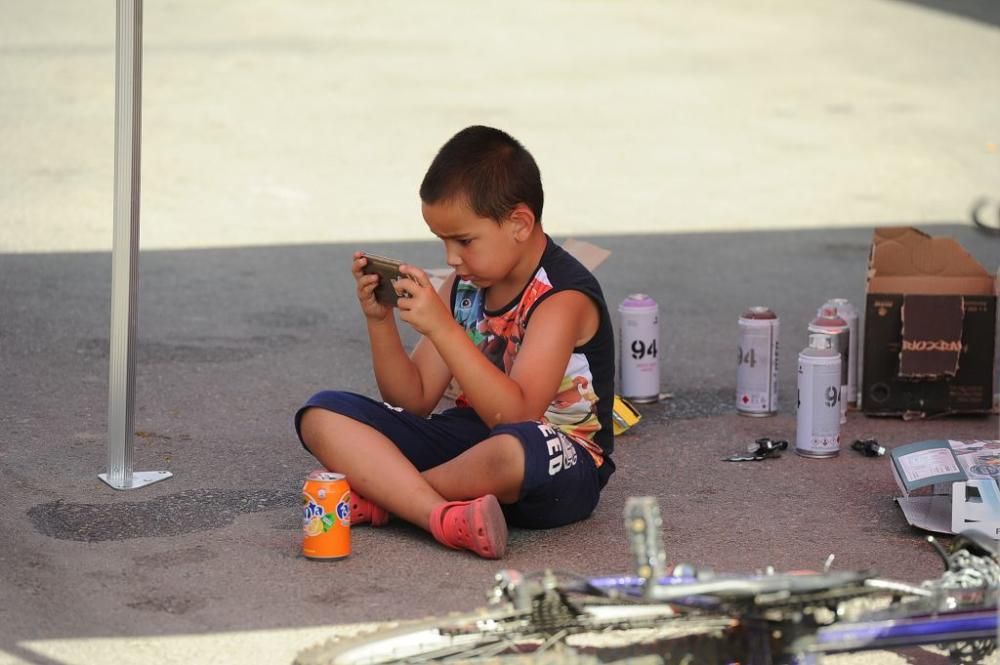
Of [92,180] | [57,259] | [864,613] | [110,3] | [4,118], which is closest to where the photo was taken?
[864,613]

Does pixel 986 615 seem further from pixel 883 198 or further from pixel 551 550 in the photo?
pixel 883 198

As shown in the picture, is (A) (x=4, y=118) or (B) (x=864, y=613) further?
(A) (x=4, y=118)

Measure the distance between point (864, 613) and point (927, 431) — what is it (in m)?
2.43

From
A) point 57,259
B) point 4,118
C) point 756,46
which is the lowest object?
point 57,259

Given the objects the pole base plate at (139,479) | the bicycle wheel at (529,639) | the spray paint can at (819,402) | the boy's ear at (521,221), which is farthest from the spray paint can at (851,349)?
the bicycle wheel at (529,639)

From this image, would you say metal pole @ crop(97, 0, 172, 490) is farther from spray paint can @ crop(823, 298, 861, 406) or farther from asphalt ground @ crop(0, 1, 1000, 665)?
spray paint can @ crop(823, 298, 861, 406)

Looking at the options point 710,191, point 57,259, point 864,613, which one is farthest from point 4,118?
point 864,613

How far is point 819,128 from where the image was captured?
10.9m

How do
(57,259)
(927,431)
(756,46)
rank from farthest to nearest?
1. (756,46)
2. (57,259)
3. (927,431)

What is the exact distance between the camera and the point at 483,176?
12.6ft

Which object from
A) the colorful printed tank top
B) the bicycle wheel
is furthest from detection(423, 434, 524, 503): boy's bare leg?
the bicycle wheel

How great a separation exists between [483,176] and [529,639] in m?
1.48

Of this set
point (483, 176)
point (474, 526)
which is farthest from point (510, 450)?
point (483, 176)

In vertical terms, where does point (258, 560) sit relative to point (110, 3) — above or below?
below
